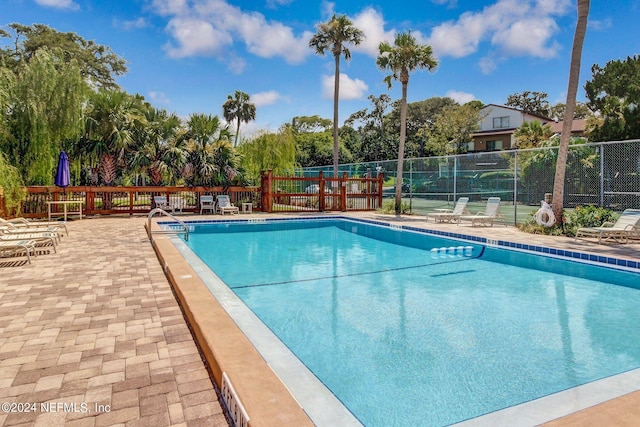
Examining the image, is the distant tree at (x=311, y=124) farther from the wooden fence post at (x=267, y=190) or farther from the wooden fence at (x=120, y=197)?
the wooden fence at (x=120, y=197)

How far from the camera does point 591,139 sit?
1833cm

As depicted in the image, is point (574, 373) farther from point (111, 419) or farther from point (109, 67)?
point (109, 67)

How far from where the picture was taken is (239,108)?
37719 millimetres

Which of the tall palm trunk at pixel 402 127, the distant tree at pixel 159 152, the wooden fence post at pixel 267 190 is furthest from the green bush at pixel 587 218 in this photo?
the distant tree at pixel 159 152

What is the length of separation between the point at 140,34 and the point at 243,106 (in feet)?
66.8

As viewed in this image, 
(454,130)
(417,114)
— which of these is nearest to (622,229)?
(454,130)

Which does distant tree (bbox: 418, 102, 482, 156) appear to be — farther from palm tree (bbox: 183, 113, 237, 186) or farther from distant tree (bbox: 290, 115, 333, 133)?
distant tree (bbox: 290, 115, 333, 133)

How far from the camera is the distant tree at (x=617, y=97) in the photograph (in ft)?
54.5

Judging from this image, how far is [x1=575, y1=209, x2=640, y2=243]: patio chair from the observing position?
793 cm

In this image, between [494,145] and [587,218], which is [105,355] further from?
[494,145]

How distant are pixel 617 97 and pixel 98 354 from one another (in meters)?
23.2

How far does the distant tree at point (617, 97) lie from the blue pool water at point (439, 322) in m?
13.5

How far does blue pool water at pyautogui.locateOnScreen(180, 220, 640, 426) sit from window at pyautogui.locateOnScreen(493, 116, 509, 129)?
88.7 feet

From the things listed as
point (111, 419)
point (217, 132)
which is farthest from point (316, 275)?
point (217, 132)
